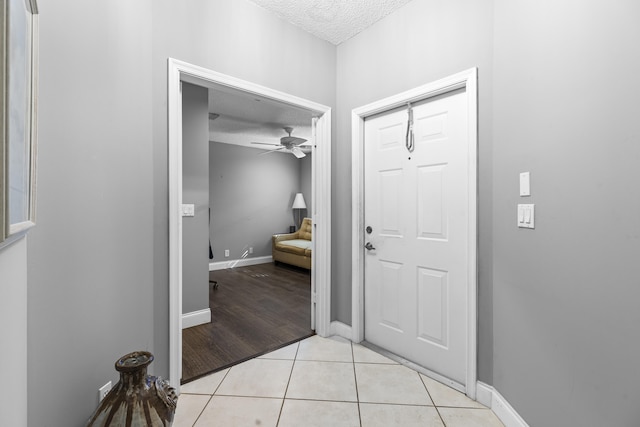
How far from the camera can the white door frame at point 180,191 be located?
176 cm

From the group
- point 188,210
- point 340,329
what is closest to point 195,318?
point 188,210

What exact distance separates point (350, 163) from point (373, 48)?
950mm

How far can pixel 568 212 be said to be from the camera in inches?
49.2

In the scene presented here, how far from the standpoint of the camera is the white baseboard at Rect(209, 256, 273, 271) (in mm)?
5700

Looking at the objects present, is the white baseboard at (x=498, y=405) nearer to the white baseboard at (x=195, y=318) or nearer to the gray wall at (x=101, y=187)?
the gray wall at (x=101, y=187)

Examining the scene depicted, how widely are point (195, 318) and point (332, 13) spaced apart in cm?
302

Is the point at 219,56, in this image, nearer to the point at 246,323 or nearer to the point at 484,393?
the point at 246,323

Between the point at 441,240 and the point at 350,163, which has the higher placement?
the point at 350,163

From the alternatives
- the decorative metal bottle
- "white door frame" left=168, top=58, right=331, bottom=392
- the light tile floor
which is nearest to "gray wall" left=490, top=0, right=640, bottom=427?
the light tile floor

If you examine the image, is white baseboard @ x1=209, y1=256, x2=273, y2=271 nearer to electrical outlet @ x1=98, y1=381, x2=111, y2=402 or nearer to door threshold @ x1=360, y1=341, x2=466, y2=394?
door threshold @ x1=360, y1=341, x2=466, y2=394

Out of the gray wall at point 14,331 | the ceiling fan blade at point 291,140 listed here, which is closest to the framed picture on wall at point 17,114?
the gray wall at point 14,331

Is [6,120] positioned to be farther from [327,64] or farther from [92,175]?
[327,64]

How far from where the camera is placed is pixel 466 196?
1852mm

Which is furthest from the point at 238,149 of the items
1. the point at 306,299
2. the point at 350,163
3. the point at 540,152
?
the point at 540,152
